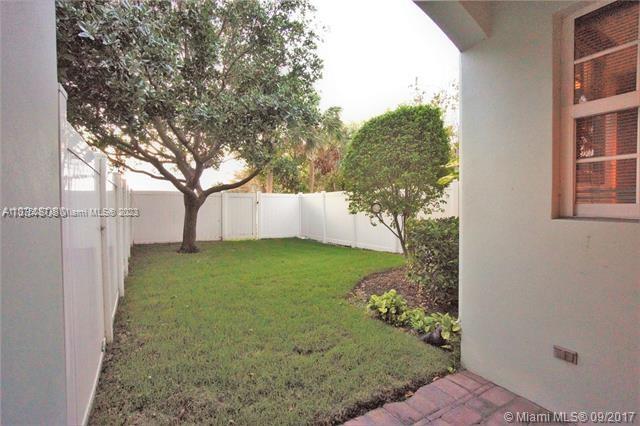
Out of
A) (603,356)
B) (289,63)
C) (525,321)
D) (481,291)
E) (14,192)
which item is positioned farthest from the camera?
(289,63)

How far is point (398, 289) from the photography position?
5254mm

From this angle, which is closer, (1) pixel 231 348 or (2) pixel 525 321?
(2) pixel 525 321

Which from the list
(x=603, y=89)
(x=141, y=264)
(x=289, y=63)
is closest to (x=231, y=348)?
(x=603, y=89)

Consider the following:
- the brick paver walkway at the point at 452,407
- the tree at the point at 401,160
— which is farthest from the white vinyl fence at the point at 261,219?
the brick paver walkway at the point at 452,407

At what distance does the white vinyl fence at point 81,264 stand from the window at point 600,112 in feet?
9.79

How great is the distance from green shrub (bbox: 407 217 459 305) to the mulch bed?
0.13m

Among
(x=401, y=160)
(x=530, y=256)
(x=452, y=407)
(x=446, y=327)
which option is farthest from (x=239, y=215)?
(x=530, y=256)

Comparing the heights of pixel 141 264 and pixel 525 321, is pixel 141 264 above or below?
below

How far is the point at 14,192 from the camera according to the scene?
104 centimetres

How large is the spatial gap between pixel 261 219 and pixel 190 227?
3625mm

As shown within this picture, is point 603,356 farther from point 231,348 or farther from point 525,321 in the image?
point 231,348

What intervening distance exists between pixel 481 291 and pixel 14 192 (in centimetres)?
295

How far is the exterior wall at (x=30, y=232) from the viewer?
1.00 meters

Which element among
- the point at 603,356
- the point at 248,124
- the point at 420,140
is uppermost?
the point at 248,124
